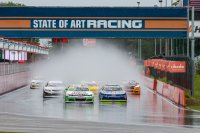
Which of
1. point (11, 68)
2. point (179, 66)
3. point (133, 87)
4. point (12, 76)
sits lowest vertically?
point (133, 87)

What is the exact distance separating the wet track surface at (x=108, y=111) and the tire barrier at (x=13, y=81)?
19.2ft

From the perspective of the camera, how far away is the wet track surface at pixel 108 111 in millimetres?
32625

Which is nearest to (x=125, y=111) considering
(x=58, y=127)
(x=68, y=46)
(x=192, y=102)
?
(x=192, y=102)

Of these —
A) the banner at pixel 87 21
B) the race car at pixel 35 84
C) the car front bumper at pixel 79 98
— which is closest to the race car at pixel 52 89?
the car front bumper at pixel 79 98

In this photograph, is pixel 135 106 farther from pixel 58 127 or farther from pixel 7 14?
pixel 58 127

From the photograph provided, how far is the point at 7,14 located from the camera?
37500 millimetres

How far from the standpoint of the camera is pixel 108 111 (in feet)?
126

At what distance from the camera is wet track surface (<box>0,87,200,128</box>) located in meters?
32.6

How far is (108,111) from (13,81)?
2553cm

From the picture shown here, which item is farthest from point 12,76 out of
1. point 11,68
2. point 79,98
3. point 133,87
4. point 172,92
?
A: point 172,92

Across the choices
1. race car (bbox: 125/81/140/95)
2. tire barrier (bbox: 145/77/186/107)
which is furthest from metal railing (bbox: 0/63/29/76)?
tire barrier (bbox: 145/77/186/107)

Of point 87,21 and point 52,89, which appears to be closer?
point 87,21

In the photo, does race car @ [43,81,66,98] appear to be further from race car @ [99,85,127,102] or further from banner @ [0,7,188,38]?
banner @ [0,7,188,38]

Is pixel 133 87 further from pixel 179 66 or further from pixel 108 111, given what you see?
pixel 108 111
